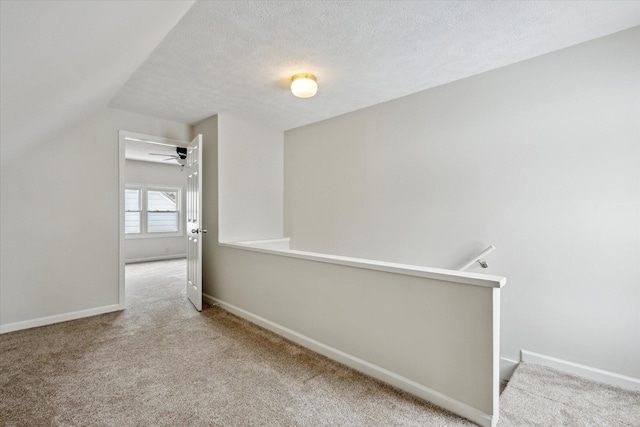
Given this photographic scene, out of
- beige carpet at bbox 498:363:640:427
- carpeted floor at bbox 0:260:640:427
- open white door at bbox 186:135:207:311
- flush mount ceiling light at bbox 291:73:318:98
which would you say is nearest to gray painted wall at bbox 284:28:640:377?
beige carpet at bbox 498:363:640:427

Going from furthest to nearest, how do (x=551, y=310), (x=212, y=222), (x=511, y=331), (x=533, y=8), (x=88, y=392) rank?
1. (x=212, y=222)
2. (x=511, y=331)
3. (x=551, y=310)
4. (x=88, y=392)
5. (x=533, y=8)

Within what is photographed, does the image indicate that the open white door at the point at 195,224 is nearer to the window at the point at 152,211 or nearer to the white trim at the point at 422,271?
the white trim at the point at 422,271

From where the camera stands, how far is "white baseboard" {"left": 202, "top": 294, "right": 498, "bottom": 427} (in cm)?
166

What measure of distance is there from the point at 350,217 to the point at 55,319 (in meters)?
3.35

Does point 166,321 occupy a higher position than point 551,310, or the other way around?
point 551,310

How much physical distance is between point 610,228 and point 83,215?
4796 mm

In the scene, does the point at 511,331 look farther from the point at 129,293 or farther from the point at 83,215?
Result: the point at 129,293

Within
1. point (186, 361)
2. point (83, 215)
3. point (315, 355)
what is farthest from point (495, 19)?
point (83, 215)

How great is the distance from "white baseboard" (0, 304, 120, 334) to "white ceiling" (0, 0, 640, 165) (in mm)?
1694

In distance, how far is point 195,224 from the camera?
3633mm

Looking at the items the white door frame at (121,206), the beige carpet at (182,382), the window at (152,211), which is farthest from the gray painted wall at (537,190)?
the window at (152,211)

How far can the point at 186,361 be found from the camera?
2.32 m

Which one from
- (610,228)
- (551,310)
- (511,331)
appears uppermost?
(610,228)

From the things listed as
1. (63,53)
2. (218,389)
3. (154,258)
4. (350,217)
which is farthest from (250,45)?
(154,258)
